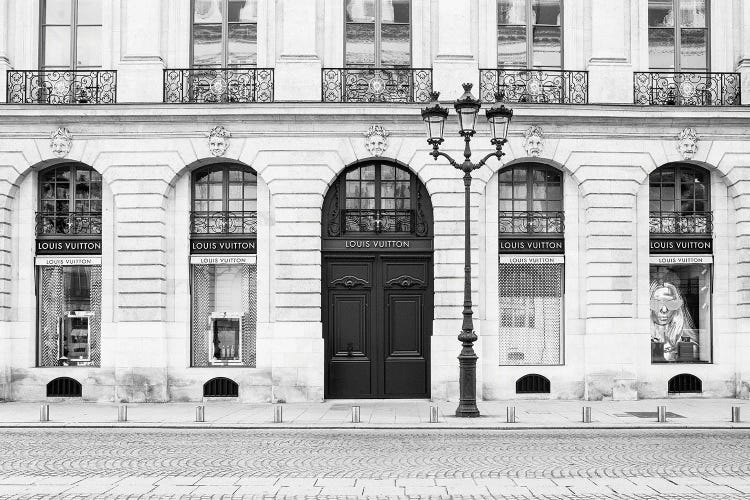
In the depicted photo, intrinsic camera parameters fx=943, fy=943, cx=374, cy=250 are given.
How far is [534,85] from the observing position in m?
24.7

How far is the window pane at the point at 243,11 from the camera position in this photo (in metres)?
24.9

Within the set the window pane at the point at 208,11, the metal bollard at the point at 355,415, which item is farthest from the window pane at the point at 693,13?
the metal bollard at the point at 355,415

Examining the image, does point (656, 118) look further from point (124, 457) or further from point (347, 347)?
point (124, 457)

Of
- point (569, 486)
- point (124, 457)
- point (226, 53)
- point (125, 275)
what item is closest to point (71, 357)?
point (125, 275)

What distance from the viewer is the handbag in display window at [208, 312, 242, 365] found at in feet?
80.3

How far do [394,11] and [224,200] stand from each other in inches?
264

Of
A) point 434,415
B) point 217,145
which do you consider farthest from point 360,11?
point 434,415

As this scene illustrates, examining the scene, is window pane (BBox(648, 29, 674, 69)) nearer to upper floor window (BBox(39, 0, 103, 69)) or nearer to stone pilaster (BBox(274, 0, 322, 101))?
stone pilaster (BBox(274, 0, 322, 101))

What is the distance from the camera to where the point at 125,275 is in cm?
2391

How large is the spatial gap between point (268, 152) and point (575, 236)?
8228 mm

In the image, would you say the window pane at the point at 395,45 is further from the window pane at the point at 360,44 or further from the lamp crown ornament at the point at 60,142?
the lamp crown ornament at the point at 60,142

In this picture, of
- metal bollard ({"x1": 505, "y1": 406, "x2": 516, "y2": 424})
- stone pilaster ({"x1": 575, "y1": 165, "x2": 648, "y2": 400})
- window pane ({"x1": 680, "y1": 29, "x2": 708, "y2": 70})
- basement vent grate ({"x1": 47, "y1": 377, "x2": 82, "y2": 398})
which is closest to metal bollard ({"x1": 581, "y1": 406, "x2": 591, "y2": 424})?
metal bollard ({"x1": 505, "y1": 406, "x2": 516, "y2": 424})

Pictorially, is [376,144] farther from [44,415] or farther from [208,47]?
[44,415]

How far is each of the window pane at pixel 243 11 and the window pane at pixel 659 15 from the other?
10522mm
